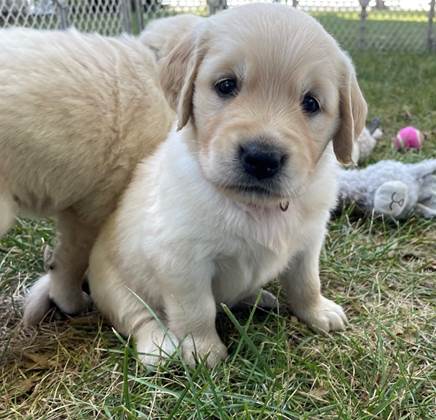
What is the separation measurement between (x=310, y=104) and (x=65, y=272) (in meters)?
1.27

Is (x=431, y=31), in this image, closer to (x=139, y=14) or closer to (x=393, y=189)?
(x=139, y=14)

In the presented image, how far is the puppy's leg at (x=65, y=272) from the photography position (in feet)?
8.54

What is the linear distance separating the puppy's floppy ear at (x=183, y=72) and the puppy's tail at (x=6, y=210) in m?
0.67

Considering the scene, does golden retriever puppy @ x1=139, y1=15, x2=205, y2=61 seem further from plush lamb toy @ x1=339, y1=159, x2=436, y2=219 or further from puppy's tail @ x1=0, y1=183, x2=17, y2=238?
plush lamb toy @ x1=339, y1=159, x2=436, y2=219

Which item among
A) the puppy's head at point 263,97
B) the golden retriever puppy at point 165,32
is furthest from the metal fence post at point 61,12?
the puppy's head at point 263,97

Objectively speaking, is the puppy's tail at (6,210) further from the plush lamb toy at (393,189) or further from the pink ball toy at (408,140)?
the pink ball toy at (408,140)

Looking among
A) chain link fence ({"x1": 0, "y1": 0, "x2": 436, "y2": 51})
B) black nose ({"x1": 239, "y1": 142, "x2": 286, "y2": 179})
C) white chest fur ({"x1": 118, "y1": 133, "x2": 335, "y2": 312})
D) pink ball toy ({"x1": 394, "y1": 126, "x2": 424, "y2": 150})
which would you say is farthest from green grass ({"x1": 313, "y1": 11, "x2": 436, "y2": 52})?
black nose ({"x1": 239, "y1": 142, "x2": 286, "y2": 179})

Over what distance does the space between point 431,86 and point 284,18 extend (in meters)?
5.39

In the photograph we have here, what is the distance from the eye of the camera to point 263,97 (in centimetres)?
193

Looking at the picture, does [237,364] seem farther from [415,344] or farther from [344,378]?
[415,344]

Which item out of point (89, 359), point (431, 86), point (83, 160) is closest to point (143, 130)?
point (83, 160)

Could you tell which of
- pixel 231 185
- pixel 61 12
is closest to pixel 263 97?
pixel 231 185

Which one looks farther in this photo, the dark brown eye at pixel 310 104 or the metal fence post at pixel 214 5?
the metal fence post at pixel 214 5

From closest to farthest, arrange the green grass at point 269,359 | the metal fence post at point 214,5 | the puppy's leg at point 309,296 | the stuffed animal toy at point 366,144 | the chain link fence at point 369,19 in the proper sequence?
the green grass at point 269,359
the puppy's leg at point 309,296
the stuffed animal toy at point 366,144
the metal fence post at point 214,5
the chain link fence at point 369,19
